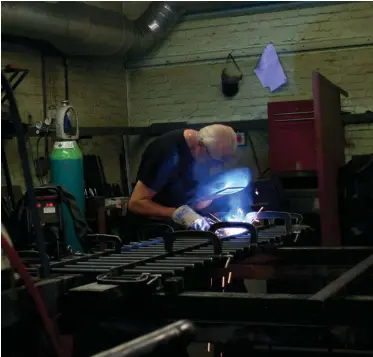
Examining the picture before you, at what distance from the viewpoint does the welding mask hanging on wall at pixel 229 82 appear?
532 cm

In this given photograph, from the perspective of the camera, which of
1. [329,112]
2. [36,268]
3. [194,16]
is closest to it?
[36,268]

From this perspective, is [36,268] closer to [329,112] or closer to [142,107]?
[329,112]

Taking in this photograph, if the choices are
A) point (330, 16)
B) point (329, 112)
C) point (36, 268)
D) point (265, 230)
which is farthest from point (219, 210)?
point (330, 16)

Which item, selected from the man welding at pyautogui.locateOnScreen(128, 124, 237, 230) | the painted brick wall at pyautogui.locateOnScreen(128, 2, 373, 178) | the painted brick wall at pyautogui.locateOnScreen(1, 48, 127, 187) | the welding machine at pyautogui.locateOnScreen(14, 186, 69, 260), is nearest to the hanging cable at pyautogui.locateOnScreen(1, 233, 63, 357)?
the welding machine at pyautogui.locateOnScreen(14, 186, 69, 260)

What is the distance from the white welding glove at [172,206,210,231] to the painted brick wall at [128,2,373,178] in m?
2.33

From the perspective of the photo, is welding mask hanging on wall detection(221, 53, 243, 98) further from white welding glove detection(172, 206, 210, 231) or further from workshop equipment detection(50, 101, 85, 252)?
white welding glove detection(172, 206, 210, 231)

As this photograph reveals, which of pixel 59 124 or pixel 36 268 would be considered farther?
pixel 59 124

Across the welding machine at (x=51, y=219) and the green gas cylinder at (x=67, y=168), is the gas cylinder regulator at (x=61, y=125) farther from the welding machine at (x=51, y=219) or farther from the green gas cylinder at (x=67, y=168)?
the welding machine at (x=51, y=219)

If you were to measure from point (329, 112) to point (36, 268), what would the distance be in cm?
295

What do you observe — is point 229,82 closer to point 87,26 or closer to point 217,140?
point 87,26

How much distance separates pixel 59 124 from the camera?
4238 mm

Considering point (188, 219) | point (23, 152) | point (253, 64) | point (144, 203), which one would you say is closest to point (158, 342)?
point (23, 152)

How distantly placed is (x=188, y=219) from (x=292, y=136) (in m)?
1.86

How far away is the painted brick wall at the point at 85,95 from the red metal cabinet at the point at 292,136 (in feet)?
4.87
